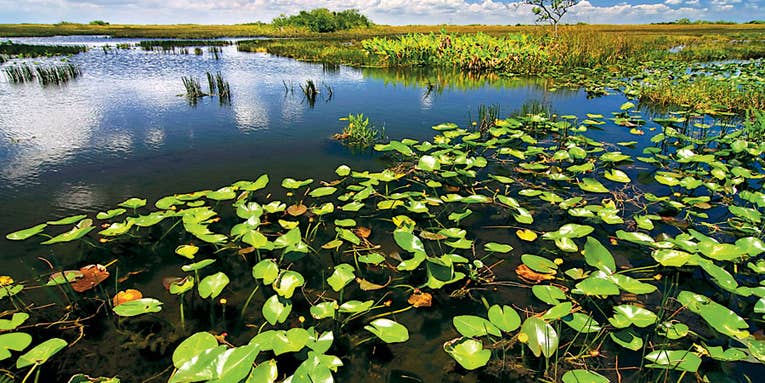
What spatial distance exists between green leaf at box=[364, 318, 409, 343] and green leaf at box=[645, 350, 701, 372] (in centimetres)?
93

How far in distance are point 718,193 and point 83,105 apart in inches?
320

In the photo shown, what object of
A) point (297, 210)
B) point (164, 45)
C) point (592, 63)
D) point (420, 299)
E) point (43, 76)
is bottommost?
point (420, 299)

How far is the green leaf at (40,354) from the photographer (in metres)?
1.31

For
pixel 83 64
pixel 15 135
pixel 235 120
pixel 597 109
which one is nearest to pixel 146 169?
pixel 235 120

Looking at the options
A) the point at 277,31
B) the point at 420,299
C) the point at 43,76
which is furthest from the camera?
the point at 277,31

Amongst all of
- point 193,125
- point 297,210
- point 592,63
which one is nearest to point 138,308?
point 297,210

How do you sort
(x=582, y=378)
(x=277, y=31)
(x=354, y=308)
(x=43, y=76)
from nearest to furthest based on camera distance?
1. (x=582, y=378)
2. (x=354, y=308)
3. (x=43, y=76)
4. (x=277, y=31)

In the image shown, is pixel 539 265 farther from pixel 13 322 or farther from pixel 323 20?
pixel 323 20

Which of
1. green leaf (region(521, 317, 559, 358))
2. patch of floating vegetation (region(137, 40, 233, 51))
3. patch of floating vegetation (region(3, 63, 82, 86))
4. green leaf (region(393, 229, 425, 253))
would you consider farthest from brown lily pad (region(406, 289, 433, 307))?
patch of floating vegetation (region(137, 40, 233, 51))

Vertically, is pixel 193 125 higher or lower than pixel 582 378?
higher

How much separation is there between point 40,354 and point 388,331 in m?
1.32

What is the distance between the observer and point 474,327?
1516mm

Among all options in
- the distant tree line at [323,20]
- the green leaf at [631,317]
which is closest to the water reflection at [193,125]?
the green leaf at [631,317]

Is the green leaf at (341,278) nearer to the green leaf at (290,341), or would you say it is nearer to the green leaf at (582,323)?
the green leaf at (290,341)
